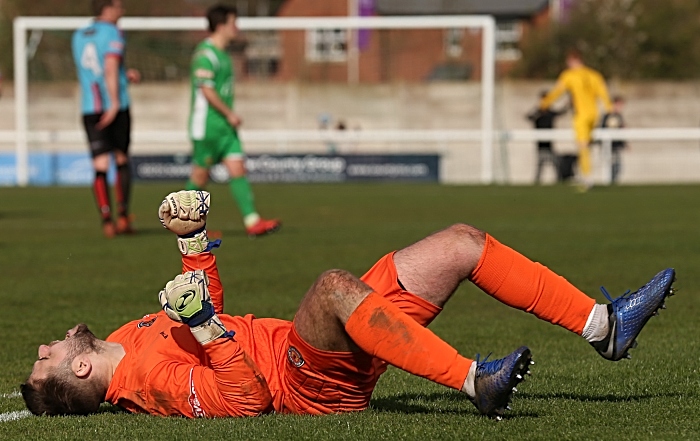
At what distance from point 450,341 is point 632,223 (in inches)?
337

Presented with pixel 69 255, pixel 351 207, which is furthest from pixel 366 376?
pixel 351 207

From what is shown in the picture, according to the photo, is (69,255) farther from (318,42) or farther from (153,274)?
(318,42)

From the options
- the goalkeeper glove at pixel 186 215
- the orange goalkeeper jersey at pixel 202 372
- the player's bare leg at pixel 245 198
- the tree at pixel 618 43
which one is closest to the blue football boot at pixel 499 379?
the orange goalkeeper jersey at pixel 202 372

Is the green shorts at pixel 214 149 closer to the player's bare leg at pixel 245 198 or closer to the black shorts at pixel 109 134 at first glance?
the player's bare leg at pixel 245 198

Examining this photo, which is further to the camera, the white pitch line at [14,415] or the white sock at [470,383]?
the white pitch line at [14,415]

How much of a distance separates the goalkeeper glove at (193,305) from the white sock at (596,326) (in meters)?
1.39

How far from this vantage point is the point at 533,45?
37781 millimetres

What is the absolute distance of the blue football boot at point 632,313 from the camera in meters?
4.76

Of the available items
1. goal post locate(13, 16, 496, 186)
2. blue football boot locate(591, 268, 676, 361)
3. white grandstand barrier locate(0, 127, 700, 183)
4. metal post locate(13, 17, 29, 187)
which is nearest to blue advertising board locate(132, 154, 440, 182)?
white grandstand barrier locate(0, 127, 700, 183)

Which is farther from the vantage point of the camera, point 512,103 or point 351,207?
point 512,103

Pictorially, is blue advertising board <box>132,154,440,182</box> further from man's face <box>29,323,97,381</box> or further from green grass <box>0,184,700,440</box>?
man's face <box>29,323,97,381</box>

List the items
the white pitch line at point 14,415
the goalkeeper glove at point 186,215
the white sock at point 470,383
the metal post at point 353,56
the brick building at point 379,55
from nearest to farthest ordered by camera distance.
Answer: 1. the white sock at point 470,383
2. the goalkeeper glove at point 186,215
3. the white pitch line at point 14,415
4. the metal post at point 353,56
5. the brick building at point 379,55

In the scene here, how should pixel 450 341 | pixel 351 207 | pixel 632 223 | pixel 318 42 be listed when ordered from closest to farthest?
pixel 450 341 → pixel 632 223 → pixel 351 207 → pixel 318 42

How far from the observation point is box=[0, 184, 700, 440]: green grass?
15.3ft
